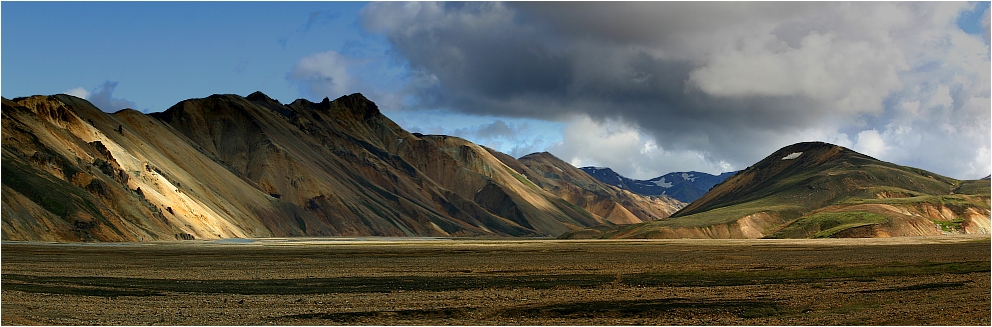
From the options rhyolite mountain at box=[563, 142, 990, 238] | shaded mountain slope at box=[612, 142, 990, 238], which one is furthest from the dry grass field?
shaded mountain slope at box=[612, 142, 990, 238]

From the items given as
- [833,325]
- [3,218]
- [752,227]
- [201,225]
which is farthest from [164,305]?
[752,227]

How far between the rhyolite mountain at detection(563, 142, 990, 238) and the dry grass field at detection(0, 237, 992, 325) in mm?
79354

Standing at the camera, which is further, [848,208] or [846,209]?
[848,208]

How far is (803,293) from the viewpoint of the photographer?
38688mm

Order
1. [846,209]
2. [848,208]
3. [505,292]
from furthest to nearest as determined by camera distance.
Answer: [848,208] → [846,209] → [505,292]

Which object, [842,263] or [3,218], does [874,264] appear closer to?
[842,263]

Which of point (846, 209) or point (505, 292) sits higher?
point (846, 209)

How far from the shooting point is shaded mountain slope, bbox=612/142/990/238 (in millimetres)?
138000

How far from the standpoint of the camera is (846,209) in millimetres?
149625

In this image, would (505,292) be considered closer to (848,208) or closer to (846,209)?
(846,209)

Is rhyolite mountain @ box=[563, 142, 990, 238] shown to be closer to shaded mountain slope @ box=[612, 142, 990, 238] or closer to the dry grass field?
shaded mountain slope @ box=[612, 142, 990, 238]

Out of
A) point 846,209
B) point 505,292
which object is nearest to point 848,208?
point 846,209

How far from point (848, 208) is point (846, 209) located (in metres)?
1.01

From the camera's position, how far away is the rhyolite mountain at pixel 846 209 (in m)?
138
